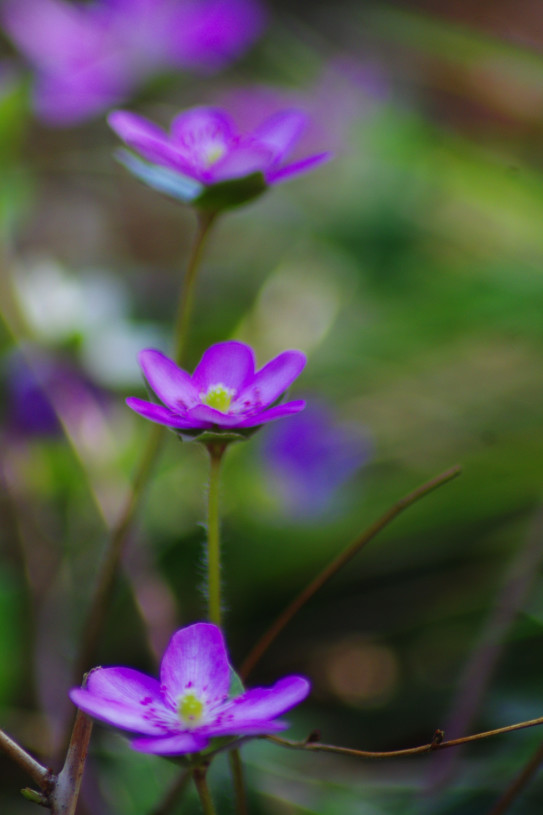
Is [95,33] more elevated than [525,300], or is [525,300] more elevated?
[95,33]

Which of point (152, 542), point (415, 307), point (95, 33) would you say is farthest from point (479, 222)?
point (152, 542)

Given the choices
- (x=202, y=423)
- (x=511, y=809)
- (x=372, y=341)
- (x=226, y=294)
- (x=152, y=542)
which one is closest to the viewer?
(x=202, y=423)

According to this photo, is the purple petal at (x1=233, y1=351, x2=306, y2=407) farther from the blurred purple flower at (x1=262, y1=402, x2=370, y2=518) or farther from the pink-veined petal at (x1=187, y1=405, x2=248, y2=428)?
the blurred purple flower at (x1=262, y1=402, x2=370, y2=518)

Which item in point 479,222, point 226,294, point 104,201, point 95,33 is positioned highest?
point 95,33

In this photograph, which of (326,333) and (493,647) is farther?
(326,333)

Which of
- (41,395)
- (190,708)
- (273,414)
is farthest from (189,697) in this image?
(41,395)

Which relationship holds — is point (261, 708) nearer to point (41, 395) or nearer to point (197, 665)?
point (197, 665)

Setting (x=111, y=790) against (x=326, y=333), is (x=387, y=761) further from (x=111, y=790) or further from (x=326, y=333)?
(x=326, y=333)
